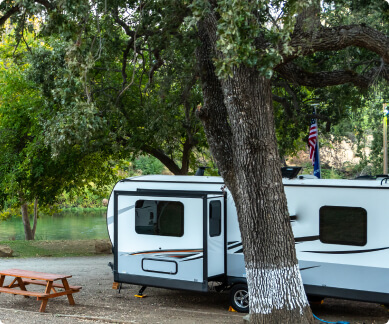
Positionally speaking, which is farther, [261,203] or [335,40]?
[335,40]

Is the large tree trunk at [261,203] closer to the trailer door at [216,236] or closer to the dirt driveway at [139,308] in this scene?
the dirt driveway at [139,308]

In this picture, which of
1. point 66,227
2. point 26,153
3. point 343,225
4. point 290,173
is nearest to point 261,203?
point 343,225

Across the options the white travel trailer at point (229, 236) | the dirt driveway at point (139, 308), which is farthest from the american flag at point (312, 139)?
the white travel trailer at point (229, 236)

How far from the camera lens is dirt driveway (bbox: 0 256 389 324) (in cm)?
876

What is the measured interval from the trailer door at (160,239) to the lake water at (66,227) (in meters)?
18.8

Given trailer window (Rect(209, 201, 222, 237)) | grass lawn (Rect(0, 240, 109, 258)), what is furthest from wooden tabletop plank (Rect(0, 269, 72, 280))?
grass lawn (Rect(0, 240, 109, 258))

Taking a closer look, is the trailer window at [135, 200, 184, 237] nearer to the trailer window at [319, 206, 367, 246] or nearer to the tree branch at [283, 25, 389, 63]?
the trailer window at [319, 206, 367, 246]

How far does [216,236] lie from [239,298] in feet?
4.00

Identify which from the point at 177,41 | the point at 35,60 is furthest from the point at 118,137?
the point at 177,41

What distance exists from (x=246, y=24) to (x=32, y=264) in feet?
39.7

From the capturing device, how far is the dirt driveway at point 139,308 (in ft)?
28.7

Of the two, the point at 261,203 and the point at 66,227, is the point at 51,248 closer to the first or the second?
the point at 66,227

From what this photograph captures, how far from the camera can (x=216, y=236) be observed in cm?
1015

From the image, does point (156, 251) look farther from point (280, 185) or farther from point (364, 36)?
point (364, 36)
